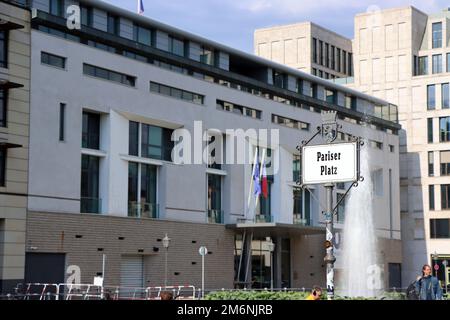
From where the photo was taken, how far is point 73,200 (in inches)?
1731

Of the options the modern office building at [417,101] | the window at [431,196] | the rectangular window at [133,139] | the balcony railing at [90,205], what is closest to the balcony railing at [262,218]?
the rectangular window at [133,139]

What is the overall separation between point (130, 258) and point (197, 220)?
6.79 m

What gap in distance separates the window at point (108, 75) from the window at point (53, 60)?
71.8 inches

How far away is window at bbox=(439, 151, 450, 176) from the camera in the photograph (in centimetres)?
8337

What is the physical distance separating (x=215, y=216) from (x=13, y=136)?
1901 centimetres

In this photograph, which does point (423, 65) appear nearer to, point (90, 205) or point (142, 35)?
point (142, 35)

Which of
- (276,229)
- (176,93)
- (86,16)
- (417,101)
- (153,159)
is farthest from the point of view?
(417,101)

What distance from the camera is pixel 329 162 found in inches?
1001

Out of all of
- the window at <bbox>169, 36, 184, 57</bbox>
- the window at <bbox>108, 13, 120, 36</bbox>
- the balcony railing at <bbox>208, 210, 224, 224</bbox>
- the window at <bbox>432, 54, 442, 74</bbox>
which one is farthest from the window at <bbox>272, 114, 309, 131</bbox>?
the window at <bbox>432, 54, 442, 74</bbox>

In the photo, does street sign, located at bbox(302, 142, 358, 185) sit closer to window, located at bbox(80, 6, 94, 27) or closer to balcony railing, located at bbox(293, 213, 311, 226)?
window, located at bbox(80, 6, 94, 27)

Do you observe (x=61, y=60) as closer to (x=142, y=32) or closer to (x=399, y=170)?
(x=142, y=32)

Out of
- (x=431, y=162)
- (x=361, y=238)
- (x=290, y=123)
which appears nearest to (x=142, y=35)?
(x=290, y=123)
